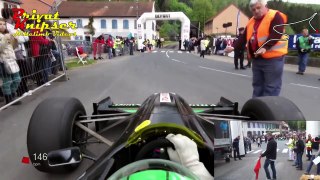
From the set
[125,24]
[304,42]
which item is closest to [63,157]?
[304,42]

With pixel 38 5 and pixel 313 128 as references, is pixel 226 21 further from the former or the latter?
pixel 38 5

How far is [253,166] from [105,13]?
707cm

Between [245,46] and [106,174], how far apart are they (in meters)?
3.42

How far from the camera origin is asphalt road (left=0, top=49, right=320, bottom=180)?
13.4ft

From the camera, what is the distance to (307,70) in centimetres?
507

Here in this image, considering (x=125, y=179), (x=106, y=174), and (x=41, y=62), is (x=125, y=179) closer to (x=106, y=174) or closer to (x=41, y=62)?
(x=106, y=174)

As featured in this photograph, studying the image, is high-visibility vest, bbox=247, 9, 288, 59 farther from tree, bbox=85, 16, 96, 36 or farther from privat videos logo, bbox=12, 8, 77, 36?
tree, bbox=85, 16, 96, 36

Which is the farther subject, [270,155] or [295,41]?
[295,41]

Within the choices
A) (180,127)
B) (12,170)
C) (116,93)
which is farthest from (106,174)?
(116,93)

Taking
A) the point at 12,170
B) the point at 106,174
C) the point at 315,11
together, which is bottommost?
the point at 12,170

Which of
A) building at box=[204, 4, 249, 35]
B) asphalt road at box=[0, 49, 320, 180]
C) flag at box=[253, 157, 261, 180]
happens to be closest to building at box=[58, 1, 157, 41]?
asphalt road at box=[0, 49, 320, 180]

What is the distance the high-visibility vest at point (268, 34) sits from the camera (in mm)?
4028

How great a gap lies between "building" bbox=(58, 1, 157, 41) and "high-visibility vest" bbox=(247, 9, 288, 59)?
3.57 meters

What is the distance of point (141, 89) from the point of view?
323 inches
